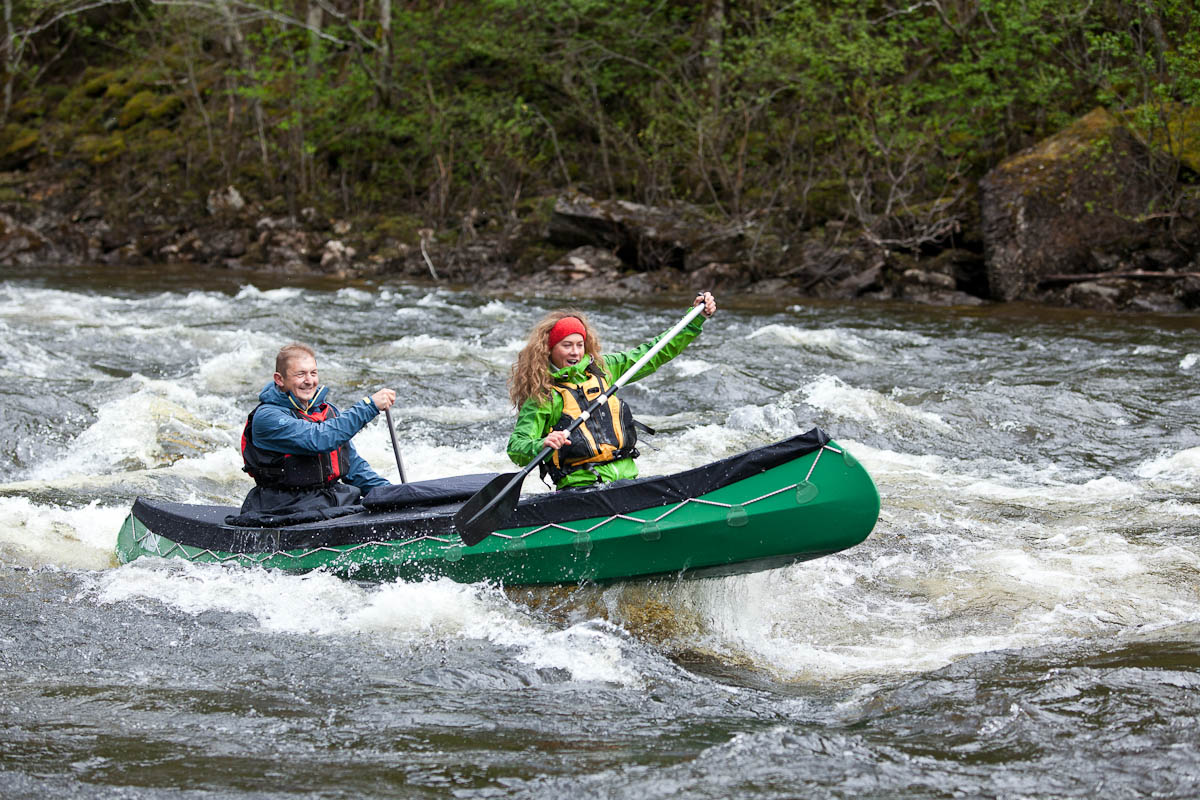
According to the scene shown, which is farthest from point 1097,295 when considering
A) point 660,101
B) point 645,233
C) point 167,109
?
point 167,109

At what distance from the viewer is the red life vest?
16.7ft

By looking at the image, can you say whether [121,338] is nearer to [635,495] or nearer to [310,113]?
[635,495]

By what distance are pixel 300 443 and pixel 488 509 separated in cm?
98

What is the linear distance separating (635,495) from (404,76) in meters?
19.9

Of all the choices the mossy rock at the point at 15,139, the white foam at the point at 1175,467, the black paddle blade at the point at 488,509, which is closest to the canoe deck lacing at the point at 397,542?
the black paddle blade at the point at 488,509

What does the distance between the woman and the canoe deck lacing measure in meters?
0.44

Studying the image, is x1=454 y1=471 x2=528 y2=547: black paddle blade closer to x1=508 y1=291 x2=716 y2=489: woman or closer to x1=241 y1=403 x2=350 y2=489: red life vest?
x1=508 y1=291 x2=716 y2=489: woman

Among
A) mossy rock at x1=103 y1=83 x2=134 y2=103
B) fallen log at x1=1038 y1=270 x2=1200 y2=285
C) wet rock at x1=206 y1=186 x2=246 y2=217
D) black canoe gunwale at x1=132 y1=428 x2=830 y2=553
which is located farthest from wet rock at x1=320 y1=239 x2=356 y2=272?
black canoe gunwale at x1=132 y1=428 x2=830 y2=553

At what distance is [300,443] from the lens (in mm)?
4961

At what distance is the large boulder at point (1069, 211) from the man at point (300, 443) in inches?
459

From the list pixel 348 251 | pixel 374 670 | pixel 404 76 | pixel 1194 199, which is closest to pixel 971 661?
pixel 374 670

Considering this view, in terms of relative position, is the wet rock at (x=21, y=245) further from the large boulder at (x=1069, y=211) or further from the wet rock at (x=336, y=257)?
the large boulder at (x=1069, y=211)

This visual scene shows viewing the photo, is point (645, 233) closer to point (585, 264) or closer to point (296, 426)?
point (585, 264)

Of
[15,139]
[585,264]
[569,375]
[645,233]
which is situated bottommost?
[585,264]
